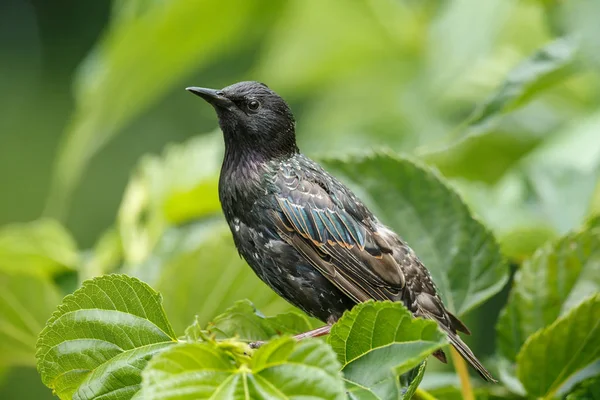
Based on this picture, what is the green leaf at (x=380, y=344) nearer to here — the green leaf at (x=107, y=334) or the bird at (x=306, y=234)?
the green leaf at (x=107, y=334)

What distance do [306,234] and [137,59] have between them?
4.42 feet

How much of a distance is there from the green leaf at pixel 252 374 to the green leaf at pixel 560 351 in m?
0.75

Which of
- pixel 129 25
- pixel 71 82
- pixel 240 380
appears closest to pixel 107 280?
pixel 240 380

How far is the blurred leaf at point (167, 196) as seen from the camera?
267 centimetres

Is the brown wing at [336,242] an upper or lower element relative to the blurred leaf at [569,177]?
upper

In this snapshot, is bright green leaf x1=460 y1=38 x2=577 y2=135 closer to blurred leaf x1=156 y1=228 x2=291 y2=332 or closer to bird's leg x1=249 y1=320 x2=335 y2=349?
bird's leg x1=249 y1=320 x2=335 y2=349

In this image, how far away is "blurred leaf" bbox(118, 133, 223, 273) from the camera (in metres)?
2.67

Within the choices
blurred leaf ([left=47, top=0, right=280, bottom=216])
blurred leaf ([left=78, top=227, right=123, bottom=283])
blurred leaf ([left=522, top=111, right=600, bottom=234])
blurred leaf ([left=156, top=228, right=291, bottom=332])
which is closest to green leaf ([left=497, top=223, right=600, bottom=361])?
blurred leaf ([left=522, top=111, right=600, bottom=234])

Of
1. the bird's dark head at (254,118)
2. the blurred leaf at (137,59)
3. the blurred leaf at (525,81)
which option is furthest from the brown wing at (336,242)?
the blurred leaf at (137,59)

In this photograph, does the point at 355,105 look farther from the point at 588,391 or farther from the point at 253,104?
the point at 588,391

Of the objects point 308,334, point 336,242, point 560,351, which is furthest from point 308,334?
point 560,351

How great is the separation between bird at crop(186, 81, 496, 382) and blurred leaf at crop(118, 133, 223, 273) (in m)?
0.46

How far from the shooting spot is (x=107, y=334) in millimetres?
1570

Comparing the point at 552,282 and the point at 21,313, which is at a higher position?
the point at 21,313
